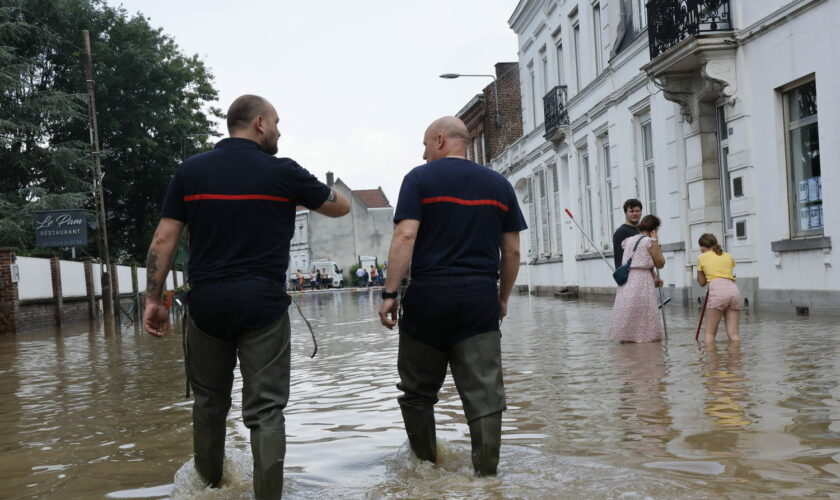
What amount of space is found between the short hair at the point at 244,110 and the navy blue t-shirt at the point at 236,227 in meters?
0.12

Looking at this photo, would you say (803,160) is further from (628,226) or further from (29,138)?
(29,138)

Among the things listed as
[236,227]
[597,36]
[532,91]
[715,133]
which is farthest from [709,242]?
[532,91]

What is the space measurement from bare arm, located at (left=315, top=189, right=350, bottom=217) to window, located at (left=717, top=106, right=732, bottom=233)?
15127 mm

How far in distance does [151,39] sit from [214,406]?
1625 inches

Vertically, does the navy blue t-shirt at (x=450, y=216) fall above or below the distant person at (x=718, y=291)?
above

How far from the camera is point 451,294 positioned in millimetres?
4977

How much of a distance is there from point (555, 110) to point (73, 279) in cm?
1600

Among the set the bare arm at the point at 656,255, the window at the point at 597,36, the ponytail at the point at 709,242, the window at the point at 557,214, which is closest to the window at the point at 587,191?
the window at the point at 597,36

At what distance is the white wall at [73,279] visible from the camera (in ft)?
101

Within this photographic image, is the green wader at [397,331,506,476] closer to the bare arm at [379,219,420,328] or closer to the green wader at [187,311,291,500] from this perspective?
the bare arm at [379,219,420,328]

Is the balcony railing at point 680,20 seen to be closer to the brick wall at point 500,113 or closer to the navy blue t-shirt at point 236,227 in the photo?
the navy blue t-shirt at point 236,227

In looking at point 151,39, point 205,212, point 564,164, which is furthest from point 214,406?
point 151,39

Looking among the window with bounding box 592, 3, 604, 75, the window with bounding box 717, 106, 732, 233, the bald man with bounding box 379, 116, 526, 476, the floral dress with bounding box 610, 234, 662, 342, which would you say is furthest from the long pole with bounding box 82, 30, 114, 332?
the bald man with bounding box 379, 116, 526, 476

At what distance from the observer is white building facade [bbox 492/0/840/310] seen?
1555cm
